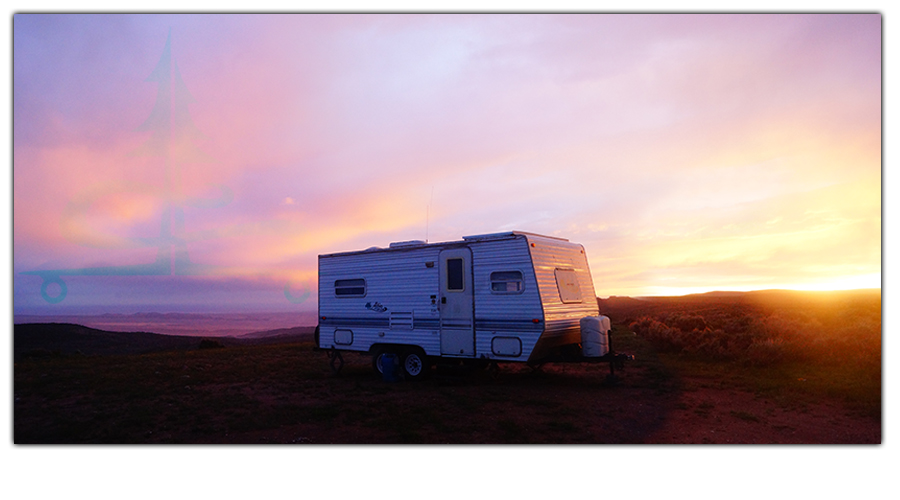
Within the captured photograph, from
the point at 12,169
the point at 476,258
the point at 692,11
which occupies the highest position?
the point at 692,11

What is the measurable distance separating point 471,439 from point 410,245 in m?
5.85

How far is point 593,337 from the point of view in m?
10.9

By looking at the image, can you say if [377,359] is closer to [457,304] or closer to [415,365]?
[415,365]

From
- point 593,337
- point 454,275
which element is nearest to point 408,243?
point 454,275

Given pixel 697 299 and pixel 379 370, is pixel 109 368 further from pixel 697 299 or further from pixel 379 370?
pixel 697 299

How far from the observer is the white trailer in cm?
1046

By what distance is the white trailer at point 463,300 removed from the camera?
10461 mm

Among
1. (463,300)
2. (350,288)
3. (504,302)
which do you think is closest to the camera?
(504,302)

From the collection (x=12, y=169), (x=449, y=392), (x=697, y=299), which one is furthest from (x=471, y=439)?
(x=697, y=299)

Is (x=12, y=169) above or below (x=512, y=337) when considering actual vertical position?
above

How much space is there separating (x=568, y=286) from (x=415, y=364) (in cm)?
417

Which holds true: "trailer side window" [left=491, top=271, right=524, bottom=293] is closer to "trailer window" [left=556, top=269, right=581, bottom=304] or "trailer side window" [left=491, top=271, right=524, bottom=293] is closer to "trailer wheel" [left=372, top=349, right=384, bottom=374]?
"trailer window" [left=556, top=269, right=581, bottom=304]

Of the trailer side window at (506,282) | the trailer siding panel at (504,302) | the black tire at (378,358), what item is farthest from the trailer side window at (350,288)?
the trailer side window at (506,282)

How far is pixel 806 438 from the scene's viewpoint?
7246mm
